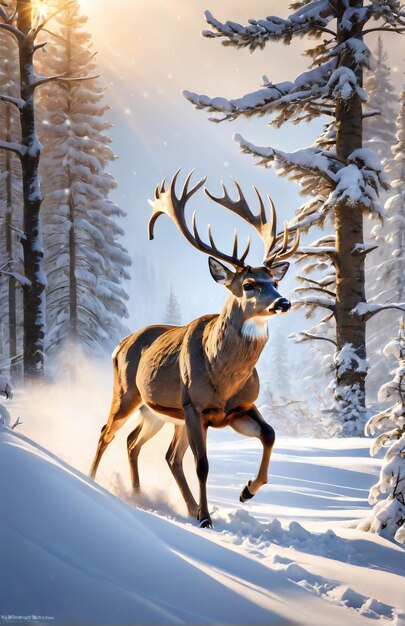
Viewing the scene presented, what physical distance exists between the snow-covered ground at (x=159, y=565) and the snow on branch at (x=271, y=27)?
9.06 metres

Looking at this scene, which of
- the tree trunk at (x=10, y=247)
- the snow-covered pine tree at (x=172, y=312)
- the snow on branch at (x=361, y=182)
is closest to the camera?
the snow on branch at (x=361, y=182)

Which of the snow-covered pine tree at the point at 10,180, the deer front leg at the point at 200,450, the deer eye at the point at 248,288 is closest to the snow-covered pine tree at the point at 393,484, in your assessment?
the deer front leg at the point at 200,450

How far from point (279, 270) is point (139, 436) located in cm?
255

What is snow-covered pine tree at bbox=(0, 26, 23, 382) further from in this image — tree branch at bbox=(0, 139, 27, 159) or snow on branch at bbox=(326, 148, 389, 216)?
snow on branch at bbox=(326, 148, 389, 216)

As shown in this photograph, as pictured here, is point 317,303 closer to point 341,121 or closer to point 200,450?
point 341,121

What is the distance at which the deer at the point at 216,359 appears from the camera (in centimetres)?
448

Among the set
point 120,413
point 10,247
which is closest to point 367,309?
point 120,413

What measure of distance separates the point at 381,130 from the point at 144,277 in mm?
86908

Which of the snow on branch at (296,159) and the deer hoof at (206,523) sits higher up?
the snow on branch at (296,159)

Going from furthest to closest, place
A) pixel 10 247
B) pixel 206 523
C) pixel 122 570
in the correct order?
pixel 10 247
pixel 206 523
pixel 122 570

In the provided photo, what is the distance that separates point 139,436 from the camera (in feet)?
19.9

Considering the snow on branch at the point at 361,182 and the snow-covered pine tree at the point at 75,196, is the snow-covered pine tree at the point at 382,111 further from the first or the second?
the snow on branch at the point at 361,182

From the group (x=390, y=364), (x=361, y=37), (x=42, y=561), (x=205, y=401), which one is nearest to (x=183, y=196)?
(x=205, y=401)

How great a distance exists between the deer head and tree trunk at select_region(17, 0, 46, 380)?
505 cm
